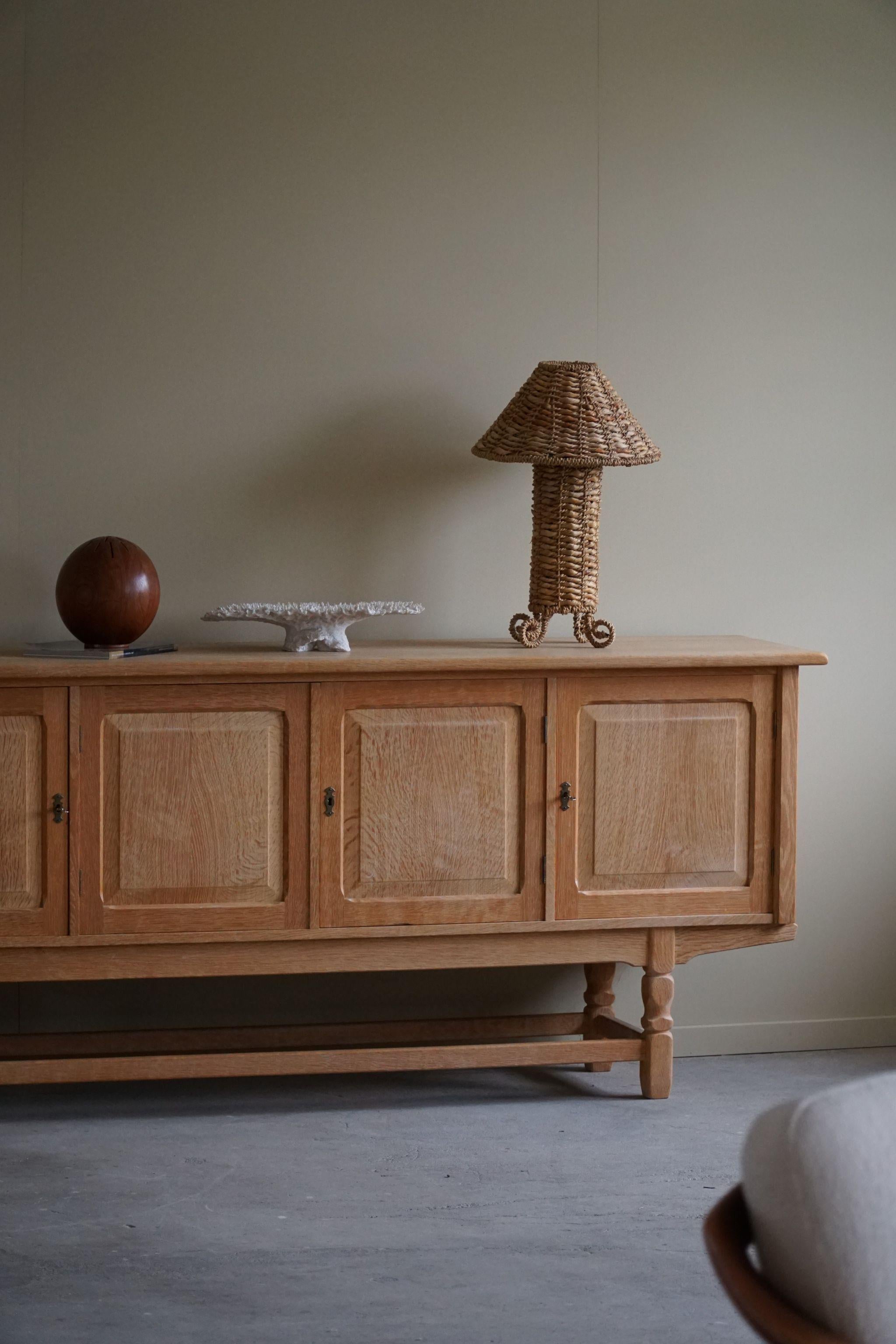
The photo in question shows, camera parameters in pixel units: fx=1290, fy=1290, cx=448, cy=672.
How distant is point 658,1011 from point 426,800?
0.74 m

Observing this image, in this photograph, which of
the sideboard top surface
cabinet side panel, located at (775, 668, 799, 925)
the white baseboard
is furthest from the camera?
the white baseboard

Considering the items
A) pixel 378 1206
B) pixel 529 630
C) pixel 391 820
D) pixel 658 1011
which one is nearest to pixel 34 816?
pixel 391 820

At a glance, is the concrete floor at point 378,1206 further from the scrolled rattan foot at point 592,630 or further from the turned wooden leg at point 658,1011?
the scrolled rattan foot at point 592,630

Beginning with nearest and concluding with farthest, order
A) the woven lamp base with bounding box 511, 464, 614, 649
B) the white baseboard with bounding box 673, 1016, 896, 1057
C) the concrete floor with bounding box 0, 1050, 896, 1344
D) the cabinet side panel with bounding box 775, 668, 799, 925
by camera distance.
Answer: the concrete floor with bounding box 0, 1050, 896, 1344
the cabinet side panel with bounding box 775, 668, 799, 925
the woven lamp base with bounding box 511, 464, 614, 649
the white baseboard with bounding box 673, 1016, 896, 1057

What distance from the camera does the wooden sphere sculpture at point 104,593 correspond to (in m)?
2.78

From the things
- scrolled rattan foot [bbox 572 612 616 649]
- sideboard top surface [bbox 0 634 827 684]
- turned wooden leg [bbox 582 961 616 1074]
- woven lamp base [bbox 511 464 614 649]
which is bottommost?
turned wooden leg [bbox 582 961 616 1074]

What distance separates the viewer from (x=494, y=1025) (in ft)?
10.3

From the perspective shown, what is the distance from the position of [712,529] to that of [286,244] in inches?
51.0

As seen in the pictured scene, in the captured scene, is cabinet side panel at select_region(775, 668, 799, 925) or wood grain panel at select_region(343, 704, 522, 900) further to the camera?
cabinet side panel at select_region(775, 668, 799, 925)

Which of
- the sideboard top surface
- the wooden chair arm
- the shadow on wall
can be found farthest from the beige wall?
the wooden chair arm

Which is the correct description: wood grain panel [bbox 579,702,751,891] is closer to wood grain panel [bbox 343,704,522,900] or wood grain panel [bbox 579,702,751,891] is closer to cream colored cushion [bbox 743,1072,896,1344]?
wood grain panel [bbox 343,704,522,900]

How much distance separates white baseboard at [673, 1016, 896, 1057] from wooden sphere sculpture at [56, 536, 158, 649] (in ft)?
5.76

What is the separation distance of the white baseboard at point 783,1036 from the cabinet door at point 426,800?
0.88 m

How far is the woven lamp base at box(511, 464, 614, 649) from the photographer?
118 inches
